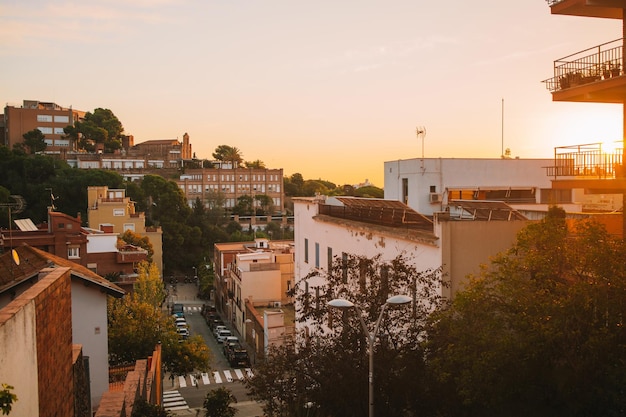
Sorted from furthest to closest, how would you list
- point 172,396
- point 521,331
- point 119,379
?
point 172,396
point 119,379
point 521,331

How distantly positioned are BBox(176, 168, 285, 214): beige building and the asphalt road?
50.4 meters

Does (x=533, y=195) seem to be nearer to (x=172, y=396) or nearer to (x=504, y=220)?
(x=504, y=220)

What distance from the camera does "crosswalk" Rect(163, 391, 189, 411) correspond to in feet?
109

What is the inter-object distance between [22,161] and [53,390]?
87864mm

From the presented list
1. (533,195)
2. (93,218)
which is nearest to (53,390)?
(533,195)

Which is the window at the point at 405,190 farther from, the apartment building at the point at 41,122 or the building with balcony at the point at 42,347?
the apartment building at the point at 41,122

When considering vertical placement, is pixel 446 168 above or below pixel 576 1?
below

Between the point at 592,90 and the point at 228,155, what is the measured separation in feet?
433

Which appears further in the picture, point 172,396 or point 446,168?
point 172,396

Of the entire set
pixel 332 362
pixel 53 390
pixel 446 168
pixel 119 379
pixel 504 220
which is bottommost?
pixel 119 379

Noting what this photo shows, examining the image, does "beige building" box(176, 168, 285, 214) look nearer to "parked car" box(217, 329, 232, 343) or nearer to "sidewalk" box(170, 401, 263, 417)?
"parked car" box(217, 329, 232, 343)

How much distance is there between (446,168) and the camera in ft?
96.4

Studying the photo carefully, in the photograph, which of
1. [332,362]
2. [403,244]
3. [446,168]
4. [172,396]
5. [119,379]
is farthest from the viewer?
[172,396]

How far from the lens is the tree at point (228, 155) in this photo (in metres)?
144
